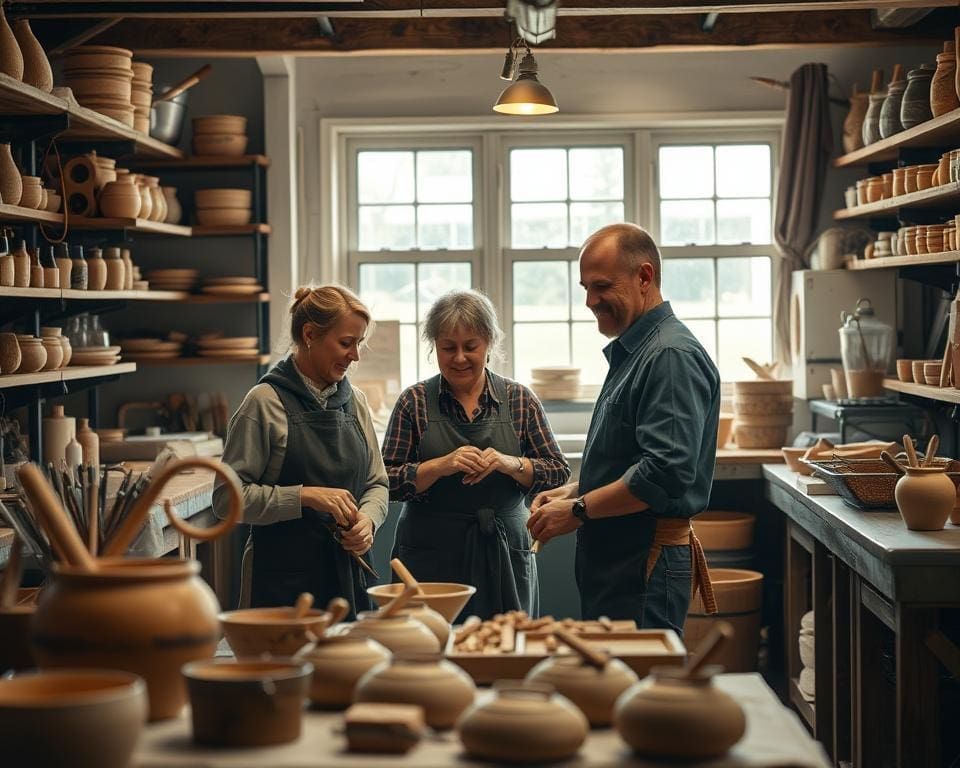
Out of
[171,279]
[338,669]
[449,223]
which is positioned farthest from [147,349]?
[338,669]

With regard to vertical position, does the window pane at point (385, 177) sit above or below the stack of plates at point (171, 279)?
above

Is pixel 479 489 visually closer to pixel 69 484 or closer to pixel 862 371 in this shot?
pixel 69 484

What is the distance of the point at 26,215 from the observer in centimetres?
465

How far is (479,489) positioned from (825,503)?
4.82ft

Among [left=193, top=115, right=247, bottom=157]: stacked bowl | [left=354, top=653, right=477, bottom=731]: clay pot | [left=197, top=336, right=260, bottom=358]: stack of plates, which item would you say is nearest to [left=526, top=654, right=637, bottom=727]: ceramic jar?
[left=354, top=653, right=477, bottom=731]: clay pot

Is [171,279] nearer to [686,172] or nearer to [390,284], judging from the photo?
[390,284]

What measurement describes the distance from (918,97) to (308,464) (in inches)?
126

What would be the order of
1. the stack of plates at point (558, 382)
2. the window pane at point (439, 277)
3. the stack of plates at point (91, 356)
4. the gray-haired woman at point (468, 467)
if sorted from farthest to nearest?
the window pane at point (439, 277) → the stack of plates at point (558, 382) → the stack of plates at point (91, 356) → the gray-haired woman at point (468, 467)

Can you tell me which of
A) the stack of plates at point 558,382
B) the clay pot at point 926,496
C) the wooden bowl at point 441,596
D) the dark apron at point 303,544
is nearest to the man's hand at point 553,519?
the dark apron at point 303,544

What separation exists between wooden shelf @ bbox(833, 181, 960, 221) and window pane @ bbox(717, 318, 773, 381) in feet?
2.54

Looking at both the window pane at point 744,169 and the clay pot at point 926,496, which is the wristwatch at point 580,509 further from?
the window pane at point 744,169

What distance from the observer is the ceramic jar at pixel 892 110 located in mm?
5461

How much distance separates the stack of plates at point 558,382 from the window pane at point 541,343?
321mm

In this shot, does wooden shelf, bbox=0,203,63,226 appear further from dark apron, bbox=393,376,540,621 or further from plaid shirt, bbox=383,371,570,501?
dark apron, bbox=393,376,540,621
